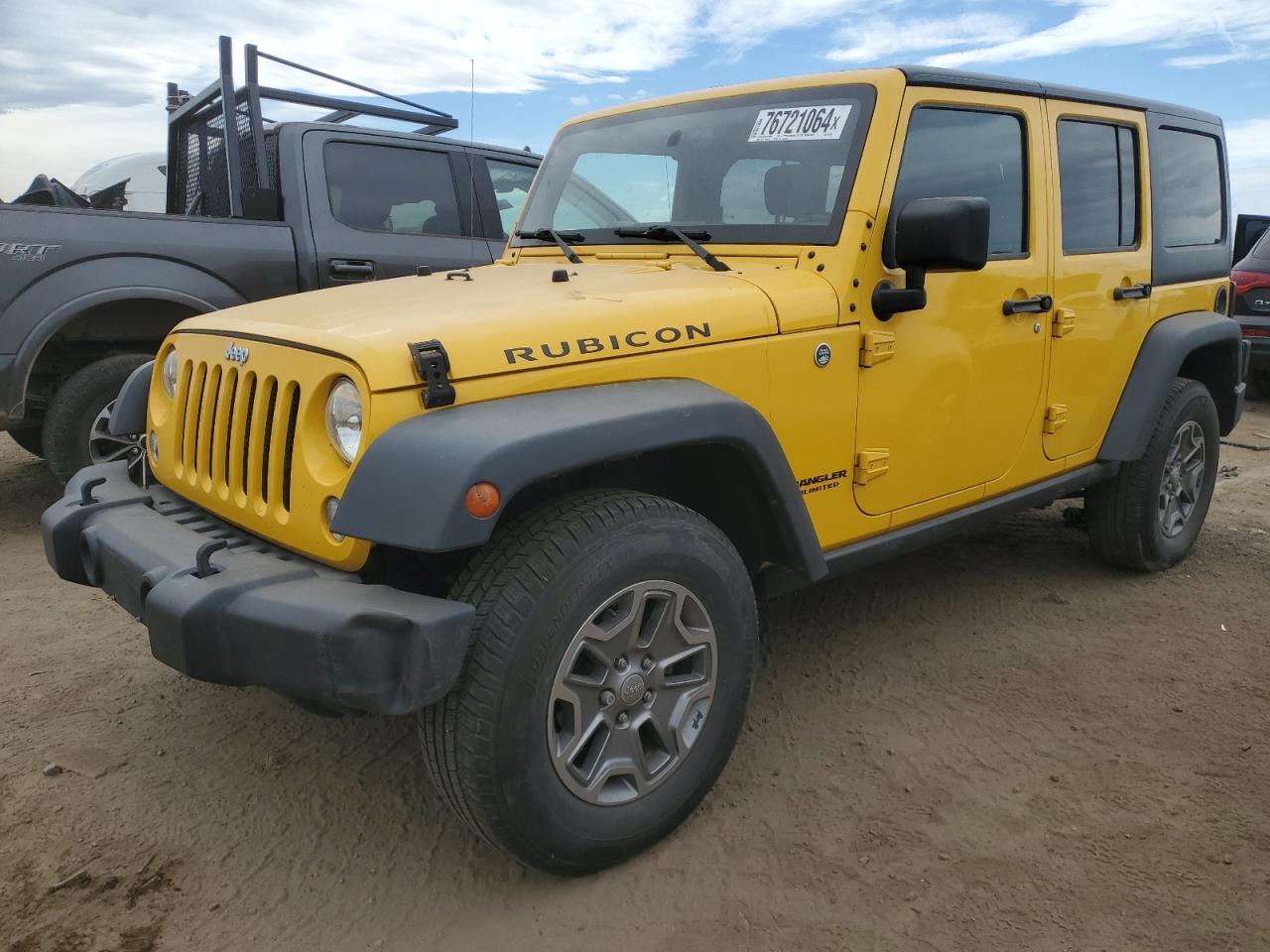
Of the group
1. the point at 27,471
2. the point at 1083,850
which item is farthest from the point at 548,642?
the point at 27,471

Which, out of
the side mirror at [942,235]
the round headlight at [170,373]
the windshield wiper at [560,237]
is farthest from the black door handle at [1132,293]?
the round headlight at [170,373]

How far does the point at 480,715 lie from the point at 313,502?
1.90 feet

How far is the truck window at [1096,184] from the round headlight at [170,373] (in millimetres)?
2967

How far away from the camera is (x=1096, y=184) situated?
3729mm

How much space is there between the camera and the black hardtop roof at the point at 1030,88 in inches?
118

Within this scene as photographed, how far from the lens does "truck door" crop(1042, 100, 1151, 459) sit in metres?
3.53

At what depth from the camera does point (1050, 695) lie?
3.27 m

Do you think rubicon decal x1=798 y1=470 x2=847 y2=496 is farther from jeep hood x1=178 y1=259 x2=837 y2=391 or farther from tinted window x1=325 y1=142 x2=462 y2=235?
tinted window x1=325 y1=142 x2=462 y2=235

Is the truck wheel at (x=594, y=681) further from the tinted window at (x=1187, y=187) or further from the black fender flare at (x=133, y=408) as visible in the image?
the tinted window at (x=1187, y=187)

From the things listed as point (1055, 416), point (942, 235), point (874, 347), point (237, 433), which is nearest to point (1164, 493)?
point (1055, 416)

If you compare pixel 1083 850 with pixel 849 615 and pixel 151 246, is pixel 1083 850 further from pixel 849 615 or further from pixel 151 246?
pixel 151 246

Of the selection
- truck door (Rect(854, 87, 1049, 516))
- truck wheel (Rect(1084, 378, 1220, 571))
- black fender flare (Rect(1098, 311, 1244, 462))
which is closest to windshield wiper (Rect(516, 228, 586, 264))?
truck door (Rect(854, 87, 1049, 516))

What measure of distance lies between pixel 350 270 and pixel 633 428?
3.54 m

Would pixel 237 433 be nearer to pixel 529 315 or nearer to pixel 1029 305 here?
pixel 529 315
